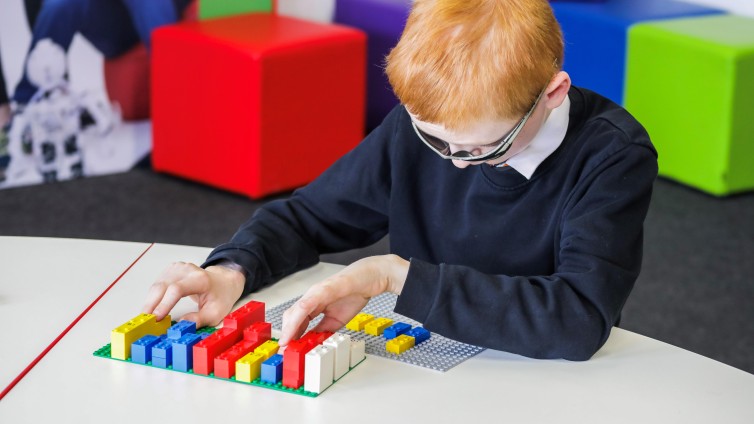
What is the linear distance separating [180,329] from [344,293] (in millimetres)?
→ 178

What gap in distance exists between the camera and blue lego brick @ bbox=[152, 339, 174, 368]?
1.10m

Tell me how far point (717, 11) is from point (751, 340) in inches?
70.1

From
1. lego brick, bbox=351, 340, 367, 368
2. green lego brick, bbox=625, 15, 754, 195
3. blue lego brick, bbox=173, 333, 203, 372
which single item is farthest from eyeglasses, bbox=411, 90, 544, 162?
green lego brick, bbox=625, 15, 754, 195

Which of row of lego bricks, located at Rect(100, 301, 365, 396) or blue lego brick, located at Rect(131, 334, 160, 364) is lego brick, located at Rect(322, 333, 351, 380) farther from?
blue lego brick, located at Rect(131, 334, 160, 364)

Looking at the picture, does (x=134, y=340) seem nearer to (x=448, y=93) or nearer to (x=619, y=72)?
(x=448, y=93)

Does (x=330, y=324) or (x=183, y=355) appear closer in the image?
(x=183, y=355)

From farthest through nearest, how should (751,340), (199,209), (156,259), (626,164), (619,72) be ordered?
(619,72) < (199,209) < (751,340) < (156,259) < (626,164)

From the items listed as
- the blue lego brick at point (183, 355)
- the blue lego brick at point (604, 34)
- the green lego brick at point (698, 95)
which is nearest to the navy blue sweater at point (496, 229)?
the blue lego brick at point (183, 355)

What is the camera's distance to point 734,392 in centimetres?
109

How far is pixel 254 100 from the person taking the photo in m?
3.33

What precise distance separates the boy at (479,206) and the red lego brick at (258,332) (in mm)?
28

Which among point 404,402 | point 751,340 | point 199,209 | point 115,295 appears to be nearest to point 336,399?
point 404,402

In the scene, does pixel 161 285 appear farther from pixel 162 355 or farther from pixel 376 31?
pixel 376 31

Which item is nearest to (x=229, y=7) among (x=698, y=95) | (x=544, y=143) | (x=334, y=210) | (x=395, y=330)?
(x=698, y=95)
